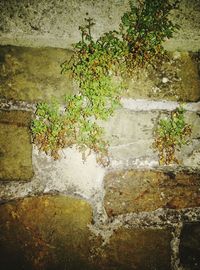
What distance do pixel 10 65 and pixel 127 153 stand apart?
0.39 m

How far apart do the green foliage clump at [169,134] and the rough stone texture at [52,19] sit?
29cm

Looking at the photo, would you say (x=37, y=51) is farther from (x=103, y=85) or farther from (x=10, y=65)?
(x=103, y=85)

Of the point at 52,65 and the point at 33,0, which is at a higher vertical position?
the point at 33,0

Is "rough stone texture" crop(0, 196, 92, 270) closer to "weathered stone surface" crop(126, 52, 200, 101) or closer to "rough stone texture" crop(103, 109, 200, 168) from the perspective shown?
"rough stone texture" crop(103, 109, 200, 168)

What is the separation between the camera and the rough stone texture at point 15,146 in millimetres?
814

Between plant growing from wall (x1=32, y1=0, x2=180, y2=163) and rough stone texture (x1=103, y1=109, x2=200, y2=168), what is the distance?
27 mm

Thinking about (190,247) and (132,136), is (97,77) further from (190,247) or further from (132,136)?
(190,247)

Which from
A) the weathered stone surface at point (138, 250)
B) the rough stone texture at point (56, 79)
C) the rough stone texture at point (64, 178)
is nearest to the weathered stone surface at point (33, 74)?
the rough stone texture at point (56, 79)

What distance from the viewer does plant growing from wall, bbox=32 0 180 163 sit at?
826 millimetres

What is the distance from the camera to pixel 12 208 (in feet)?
2.70

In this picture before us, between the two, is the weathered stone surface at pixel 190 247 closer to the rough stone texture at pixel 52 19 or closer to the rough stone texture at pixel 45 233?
the rough stone texture at pixel 45 233

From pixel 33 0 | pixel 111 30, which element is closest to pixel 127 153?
pixel 111 30

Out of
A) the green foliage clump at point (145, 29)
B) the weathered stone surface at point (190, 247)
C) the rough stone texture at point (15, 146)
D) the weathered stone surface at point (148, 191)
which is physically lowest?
the weathered stone surface at point (190, 247)

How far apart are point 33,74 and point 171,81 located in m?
0.38
